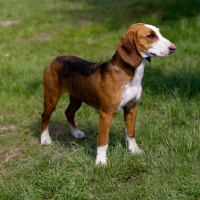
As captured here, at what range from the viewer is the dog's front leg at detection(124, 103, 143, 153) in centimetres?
461

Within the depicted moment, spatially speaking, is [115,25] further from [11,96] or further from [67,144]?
[67,144]

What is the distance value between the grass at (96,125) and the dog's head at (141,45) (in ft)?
3.09

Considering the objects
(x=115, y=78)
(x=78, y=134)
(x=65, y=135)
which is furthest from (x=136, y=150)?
(x=65, y=135)

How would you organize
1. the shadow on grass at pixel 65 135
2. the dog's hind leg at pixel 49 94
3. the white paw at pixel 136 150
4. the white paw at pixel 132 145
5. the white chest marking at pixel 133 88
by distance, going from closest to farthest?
1. the white chest marking at pixel 133 88
2. the white paw at pixel 136 150
3. the white paw at pixel 132 145
4. the dog's hind leg at pixel 49 94
5. the shadow on grass at pixel 65 135

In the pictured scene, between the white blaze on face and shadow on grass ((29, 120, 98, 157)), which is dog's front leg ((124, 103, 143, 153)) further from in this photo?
Result: the white blaze on face

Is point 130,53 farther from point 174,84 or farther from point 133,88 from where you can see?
point 174,84

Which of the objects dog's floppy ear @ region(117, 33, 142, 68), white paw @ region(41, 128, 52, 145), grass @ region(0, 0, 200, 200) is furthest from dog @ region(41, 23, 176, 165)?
white paw @ region(41, 128, 52, 145)

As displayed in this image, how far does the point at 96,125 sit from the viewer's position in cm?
576

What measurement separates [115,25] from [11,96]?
16.2ft

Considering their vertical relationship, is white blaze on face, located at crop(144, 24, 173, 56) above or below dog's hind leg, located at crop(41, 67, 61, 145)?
above

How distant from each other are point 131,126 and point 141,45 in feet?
2.99

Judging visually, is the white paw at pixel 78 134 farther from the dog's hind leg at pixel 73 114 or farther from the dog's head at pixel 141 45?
the dog's head at pixel 141 45

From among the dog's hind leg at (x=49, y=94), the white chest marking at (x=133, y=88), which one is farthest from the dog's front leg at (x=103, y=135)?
the dog's hind leg at (x=49, y=94)

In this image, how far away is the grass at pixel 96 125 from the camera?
405cm
